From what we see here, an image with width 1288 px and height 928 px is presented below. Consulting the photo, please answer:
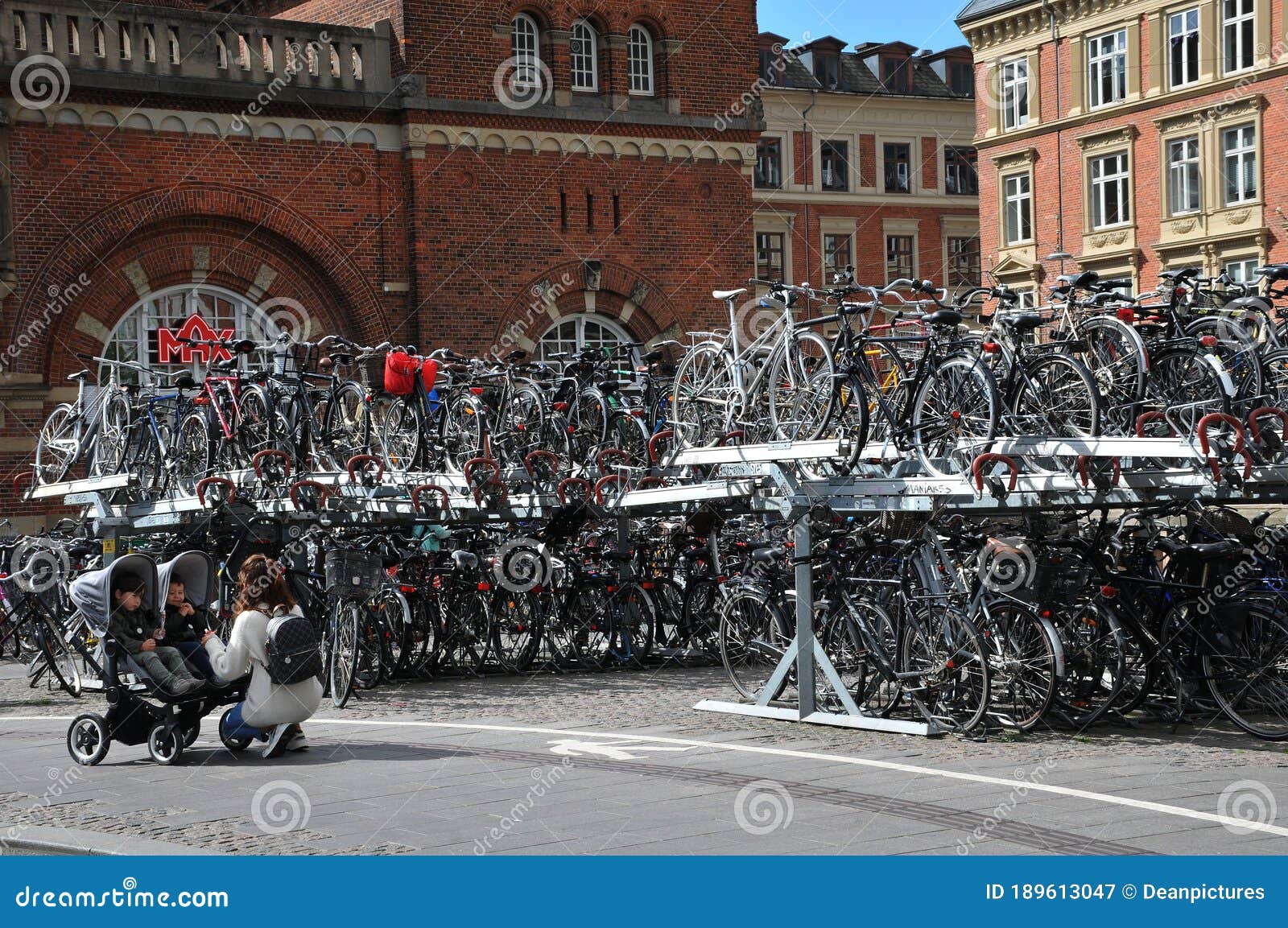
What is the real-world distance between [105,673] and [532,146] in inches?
743

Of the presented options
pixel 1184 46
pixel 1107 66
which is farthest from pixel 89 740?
pixel 1107 66

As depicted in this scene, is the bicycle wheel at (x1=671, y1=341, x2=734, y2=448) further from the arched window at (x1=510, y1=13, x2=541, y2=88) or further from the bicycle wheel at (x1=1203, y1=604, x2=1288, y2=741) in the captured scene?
the arched window at (x1=510, y1=13, x2=541, y2=88)

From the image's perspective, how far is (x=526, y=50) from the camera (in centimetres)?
2961

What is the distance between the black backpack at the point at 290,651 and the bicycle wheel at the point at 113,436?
707cm

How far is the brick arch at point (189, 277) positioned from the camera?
84.8 feet

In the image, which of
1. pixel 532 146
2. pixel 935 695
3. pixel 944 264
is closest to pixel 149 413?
pixel 935 695

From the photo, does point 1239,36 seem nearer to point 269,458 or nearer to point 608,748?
point 269,458

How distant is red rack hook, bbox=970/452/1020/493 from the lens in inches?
436

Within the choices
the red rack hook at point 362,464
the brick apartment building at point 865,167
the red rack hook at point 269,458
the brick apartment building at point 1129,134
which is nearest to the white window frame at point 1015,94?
the brick apartment building at point 1129,134

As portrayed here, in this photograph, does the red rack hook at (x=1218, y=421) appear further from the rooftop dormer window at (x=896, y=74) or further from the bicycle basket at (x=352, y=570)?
the rooftop dormer window at (x=896, y=74)

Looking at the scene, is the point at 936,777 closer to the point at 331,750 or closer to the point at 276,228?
the point at 331,750

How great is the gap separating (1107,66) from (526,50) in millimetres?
19717

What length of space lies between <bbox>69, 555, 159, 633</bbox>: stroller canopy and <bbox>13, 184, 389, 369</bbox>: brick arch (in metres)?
14.2

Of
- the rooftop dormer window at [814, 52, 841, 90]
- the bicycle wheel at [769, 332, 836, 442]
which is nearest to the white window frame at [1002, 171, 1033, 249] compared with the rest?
the rooftop dormer window at [814, 52, 841, 90]
